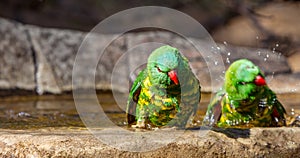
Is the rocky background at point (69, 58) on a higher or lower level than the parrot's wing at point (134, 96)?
higher

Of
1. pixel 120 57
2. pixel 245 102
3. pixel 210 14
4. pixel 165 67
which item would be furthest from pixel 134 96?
pixel 210 14

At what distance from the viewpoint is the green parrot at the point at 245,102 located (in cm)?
548

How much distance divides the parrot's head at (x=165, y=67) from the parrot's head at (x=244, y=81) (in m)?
0.76

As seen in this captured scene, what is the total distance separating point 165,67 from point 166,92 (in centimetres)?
27

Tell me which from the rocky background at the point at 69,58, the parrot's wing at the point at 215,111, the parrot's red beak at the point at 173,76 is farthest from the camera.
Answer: the rocky background at the point at 69,58

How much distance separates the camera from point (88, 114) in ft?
22.7

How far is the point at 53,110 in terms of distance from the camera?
7.48 m

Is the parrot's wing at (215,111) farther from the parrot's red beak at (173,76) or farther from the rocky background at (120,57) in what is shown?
the parrot's red beak at (173,76)

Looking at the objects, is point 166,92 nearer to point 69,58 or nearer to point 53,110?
point 53,110

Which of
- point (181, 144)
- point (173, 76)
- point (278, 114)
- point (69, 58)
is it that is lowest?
point (181, 144)

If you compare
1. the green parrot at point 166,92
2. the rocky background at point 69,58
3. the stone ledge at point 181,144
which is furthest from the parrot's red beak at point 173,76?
the rocky background at point 69,58

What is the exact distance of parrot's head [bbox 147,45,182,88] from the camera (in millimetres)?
4992

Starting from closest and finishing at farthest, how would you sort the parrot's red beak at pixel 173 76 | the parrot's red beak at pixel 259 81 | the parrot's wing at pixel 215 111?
1. the parrot's red beak at pixel 173 76
2. the parrot's red beak at pixel 259 81
3. the parrot's wing at pixel 215 111

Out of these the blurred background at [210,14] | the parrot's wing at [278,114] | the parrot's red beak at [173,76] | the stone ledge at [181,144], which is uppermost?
the blurred background at [210,14]
